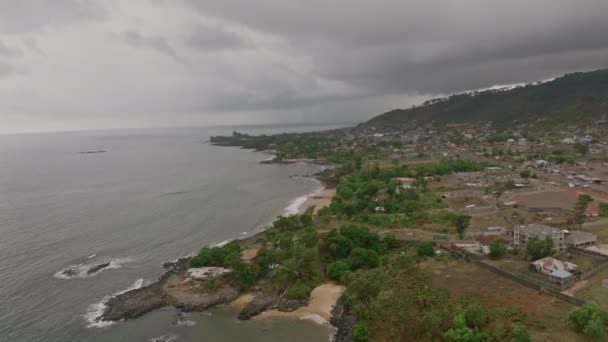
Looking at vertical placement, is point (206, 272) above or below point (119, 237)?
above

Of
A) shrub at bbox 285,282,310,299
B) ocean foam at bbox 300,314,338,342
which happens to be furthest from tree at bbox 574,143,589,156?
ocean foam at bbox 300,314,338,342

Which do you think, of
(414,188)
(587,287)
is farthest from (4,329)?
(414,188)

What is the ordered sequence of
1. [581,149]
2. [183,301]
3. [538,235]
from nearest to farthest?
[183,301] < [538,235] < [581,149]

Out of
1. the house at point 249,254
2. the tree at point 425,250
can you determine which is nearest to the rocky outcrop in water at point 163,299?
the house at point 249,254

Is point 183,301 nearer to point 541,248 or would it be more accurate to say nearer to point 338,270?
point 338,270

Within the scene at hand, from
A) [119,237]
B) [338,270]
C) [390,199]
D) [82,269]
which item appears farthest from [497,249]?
[119,237]

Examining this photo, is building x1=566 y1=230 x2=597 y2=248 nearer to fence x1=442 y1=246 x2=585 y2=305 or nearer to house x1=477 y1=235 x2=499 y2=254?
house x1=477 y1=235 x2=499 y2=254

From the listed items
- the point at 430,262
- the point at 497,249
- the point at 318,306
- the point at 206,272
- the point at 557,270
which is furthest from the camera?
the point at 206,272
